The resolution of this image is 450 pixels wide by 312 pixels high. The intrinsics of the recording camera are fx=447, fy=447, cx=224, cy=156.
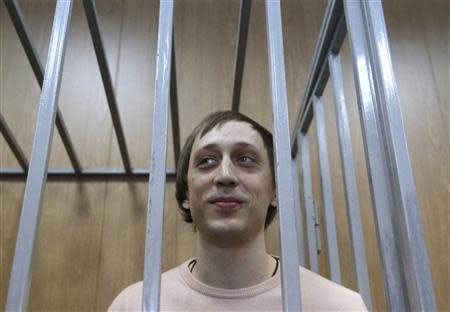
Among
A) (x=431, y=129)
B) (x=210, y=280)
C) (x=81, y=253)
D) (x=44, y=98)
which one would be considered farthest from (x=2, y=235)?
(x=431, y=129)

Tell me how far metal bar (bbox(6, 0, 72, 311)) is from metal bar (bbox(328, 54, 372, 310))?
0.42 metres

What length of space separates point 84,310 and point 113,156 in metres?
0.42

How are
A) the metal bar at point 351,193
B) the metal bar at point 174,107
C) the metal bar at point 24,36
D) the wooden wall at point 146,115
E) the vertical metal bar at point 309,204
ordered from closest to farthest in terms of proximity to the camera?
the metal bar at point 351,193 → the metal bar at point 24,36 → the metal bar at point 174,107 → the vertical metal bar at point 309,204 → the wooden wall at point 146,115

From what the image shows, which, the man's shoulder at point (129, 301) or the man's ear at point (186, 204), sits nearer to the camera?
the man's shoulder at point (129, 301)

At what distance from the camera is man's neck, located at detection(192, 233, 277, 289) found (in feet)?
2.32

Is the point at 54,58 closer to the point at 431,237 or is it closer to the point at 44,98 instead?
the point at 44,98

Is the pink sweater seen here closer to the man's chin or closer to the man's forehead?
the man's chin

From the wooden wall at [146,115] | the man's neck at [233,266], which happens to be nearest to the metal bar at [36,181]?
the man's neck at [233,266]

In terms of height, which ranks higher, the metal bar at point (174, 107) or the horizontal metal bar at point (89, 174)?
the metal bar at point (174, 107)

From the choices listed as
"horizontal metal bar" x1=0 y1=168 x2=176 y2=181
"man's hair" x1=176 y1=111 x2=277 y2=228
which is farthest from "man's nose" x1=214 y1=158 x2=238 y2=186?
"horizontal metal bar" x1=0 y1=168 x2=176 y2=181

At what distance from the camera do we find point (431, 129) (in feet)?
4.46

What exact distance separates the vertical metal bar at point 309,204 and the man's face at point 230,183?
11.4 inches

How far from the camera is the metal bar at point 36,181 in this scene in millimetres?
414

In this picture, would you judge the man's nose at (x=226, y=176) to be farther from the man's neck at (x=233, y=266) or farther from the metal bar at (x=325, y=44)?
the metal bar at (x=325, y=44)
